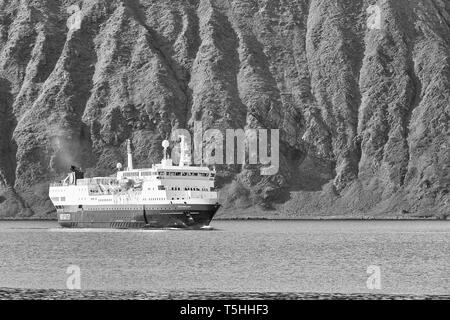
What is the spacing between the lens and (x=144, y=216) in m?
140

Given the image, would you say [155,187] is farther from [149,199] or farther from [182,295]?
[182,295]

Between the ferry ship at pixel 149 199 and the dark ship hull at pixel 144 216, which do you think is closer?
the dark ship hull at pixel 144 216

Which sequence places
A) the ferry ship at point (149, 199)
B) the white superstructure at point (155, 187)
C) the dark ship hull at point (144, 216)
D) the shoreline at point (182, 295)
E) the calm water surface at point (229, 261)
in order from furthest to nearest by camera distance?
1. the white superstructure at point (155, 187)
2. the ferry ship at point (149, 199)
3. the dark ship hull at point (144, 216)
4. the calm water surface at point (229, 261)
5. the shoreline at point (182, 295)

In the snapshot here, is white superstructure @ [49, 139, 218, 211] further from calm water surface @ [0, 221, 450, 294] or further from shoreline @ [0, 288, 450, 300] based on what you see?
shoreline @ [0, 288, 450, 300]

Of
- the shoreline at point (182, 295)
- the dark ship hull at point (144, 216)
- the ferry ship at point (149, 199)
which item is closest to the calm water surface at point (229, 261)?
the shoreline at point (182, 295)

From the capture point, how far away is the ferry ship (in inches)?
5404

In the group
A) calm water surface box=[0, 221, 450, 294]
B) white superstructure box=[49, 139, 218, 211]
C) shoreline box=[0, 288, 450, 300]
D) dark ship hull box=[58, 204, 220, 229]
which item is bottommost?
shoreline box=[0, 288, 450, 300]

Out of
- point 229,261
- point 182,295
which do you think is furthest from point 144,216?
point 182,295

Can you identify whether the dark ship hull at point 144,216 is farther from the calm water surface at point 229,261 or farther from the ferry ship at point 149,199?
the calm water surface at point 229,261

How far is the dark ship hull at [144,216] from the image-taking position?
13688 centimetres

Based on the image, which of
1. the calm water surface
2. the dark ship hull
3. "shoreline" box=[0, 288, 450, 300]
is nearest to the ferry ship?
the dark ship hull
